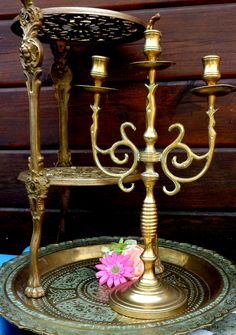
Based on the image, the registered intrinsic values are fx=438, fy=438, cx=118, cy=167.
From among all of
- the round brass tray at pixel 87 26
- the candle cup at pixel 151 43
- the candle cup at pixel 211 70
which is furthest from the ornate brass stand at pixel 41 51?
the candle cup at pixel 211 70

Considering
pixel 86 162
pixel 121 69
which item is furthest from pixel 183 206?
pixel 121 69

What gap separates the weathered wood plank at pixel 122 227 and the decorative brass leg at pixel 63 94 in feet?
0.41

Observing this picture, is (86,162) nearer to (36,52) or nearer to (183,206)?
(183,206)

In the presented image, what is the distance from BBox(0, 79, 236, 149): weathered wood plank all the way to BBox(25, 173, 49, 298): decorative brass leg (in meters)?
0.46

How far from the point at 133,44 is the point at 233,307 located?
0.81m

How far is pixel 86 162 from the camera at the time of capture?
1.38 metres

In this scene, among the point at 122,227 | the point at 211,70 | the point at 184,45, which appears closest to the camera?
the point at 211,70

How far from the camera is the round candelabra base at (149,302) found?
2.88 feet

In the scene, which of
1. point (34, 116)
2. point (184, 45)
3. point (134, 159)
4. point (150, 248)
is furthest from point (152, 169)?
point (184, 45)

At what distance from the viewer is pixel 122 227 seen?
140cm

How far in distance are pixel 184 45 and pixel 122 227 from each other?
1.93 ft

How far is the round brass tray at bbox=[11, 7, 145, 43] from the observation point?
3.12 ft

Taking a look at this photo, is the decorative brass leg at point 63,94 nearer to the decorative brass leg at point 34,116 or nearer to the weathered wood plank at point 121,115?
the weathered wood plank at point 121,115

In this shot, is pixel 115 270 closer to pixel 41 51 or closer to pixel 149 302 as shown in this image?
pixel 149 302
